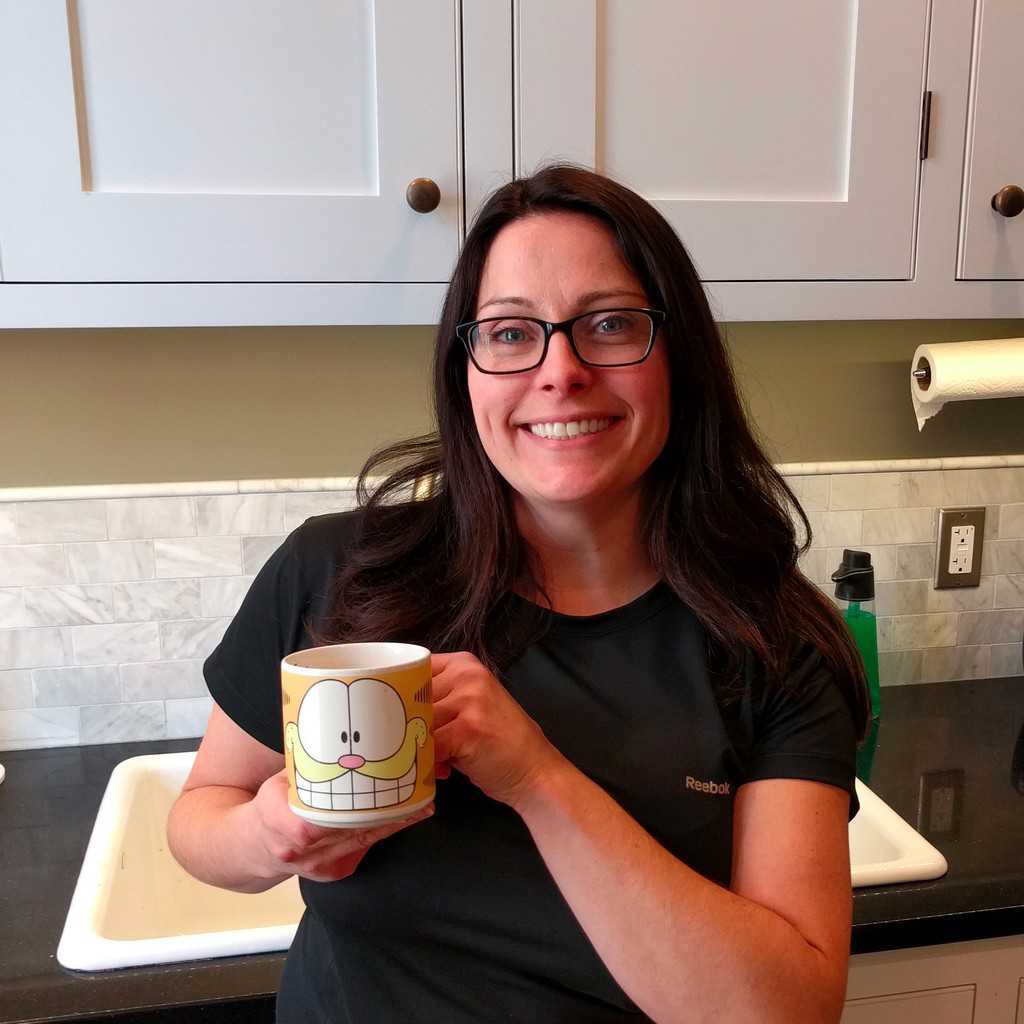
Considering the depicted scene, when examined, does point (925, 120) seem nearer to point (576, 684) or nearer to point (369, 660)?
point (576, 684)

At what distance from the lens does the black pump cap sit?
1510 mm

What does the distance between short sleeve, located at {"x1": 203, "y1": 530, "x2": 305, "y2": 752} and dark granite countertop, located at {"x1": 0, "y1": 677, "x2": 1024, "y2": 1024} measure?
0.28m

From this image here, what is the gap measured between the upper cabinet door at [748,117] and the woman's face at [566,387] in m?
0.34

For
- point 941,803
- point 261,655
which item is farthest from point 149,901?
point 941,803

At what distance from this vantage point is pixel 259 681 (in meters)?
0.88

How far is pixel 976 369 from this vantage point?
1.50m

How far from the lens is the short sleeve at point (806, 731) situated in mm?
856

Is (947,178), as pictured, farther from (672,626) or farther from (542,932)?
(542,932)

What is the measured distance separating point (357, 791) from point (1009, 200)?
111 centimetres

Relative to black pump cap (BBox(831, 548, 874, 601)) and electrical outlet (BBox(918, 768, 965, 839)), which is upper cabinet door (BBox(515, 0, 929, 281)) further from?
electrical outlet (BBox(918, 768, 965, 839))

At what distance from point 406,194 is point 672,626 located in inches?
22.5

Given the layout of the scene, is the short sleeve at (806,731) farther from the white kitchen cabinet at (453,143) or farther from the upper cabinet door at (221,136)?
the upper cabinet door at (221,136)

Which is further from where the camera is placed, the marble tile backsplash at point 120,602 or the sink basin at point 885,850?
the marble tile backsplash at point 120,602

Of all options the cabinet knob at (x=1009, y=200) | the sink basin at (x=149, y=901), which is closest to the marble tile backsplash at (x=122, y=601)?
the sink basin at (x=149, y=901)
